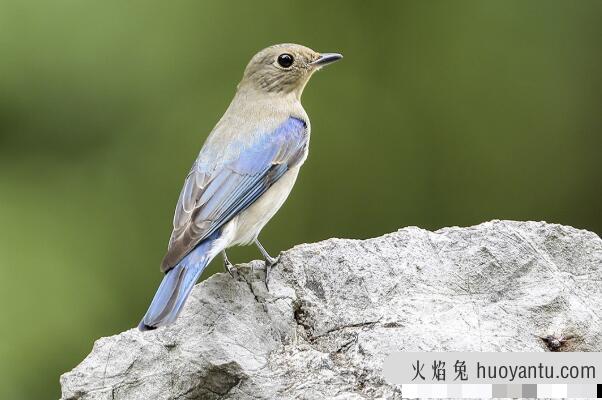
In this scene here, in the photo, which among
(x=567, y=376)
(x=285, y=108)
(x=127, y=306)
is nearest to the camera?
(x=567, y=376)

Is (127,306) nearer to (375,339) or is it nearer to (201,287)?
(201,287)

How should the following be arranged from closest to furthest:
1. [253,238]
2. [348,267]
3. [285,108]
Answer: [348,267] → [253,238] → [285,108]

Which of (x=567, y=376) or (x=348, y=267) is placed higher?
(x=348, y=267)

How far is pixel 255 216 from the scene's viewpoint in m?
5.49

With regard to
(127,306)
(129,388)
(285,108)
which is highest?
(285,108)

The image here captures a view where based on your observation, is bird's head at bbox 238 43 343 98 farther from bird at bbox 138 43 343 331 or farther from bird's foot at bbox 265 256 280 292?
bird's foot at bbox 265 256 280 292

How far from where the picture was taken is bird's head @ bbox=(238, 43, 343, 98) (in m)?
6.43

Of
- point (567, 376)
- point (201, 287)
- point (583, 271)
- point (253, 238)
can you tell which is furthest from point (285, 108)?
point (567, 376)

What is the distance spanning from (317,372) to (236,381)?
1.15 feet

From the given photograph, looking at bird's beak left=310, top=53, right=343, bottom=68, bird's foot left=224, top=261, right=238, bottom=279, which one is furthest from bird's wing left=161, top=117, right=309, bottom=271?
bird's beak left=310, top=53, right=343, bottom=68

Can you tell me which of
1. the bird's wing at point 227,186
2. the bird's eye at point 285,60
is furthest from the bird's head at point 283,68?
the bird's wing at point 227,186

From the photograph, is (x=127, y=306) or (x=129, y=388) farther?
(x=127, y=306)

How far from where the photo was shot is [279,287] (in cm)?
498

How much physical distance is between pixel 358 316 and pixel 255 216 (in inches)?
40.1
